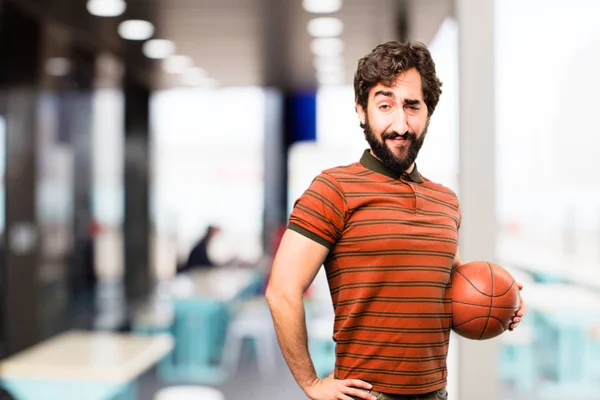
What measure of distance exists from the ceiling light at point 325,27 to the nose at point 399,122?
2120 millimetres

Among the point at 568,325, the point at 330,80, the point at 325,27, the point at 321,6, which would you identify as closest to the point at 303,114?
the point at 330,80

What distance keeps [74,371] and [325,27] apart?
2.20m

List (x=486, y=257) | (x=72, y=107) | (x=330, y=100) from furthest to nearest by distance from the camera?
Result: (x=72, y=107) → (x=330, y=100) → (x=486, y=257)

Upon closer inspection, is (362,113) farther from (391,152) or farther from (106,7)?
(106,7)

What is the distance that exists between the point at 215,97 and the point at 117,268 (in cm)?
145

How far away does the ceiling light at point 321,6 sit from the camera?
10.3 feet

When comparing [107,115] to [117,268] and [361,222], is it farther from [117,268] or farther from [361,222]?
[361,222]

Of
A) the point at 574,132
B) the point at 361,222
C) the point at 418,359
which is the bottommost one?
the point at 418,359

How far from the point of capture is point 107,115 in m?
4.57

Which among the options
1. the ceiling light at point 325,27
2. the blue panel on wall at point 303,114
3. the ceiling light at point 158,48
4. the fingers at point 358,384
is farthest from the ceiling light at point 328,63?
the fingers at point 358,384

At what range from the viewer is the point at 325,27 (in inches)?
141

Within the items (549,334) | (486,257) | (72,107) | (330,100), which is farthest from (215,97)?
(549,334)

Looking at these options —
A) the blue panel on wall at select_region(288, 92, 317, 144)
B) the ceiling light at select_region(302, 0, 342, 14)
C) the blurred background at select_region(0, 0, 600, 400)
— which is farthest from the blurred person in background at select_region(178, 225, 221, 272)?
the ceiling light at select_region(302, 0, 342, 14)

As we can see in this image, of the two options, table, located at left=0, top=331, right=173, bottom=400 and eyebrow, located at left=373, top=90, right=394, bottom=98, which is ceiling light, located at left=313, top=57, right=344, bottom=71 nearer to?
table, located at left=0, top=331, right=173, bottom=400
